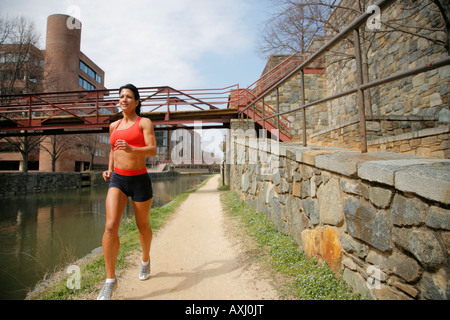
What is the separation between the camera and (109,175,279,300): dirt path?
2.38 m

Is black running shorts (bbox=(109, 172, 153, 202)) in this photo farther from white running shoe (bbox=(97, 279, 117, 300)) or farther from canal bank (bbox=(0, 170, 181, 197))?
canal bank (bbox=(0, 170, 181, 197))

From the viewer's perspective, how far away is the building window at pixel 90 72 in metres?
32.9

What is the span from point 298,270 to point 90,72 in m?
41.7

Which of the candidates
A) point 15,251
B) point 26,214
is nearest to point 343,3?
point 15,251

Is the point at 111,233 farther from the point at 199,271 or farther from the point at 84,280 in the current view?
the point at 199,271

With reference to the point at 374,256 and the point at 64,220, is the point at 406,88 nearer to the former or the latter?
the point at 374,256

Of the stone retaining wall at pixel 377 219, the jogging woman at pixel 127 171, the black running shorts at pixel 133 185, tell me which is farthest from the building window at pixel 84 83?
the stone retaining wall at pixel 377 219

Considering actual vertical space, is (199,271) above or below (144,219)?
below

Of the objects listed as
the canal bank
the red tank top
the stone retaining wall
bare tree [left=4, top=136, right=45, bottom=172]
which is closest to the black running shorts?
the red tank top

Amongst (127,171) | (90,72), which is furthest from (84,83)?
(127,171)

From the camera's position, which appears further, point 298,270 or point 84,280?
point 84,280

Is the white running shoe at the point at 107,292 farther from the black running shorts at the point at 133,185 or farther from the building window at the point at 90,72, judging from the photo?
the building window at the point at 90,72

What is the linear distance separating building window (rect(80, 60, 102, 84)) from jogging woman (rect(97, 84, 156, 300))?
37347 millimetres

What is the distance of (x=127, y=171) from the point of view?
2385 millimetres
